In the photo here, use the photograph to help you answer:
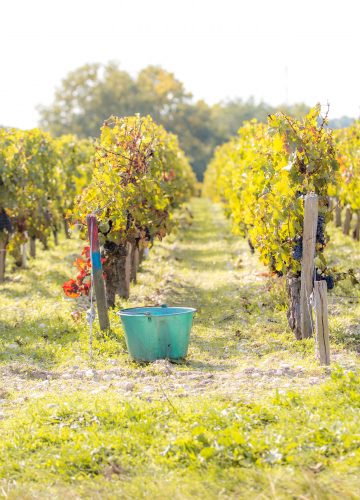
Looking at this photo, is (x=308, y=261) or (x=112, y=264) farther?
(x=112, y=264)

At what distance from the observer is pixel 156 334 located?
813cm

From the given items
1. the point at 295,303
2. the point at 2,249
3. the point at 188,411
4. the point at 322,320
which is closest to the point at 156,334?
the point at 322,320

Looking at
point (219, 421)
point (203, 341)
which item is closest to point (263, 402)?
point (219, 421)

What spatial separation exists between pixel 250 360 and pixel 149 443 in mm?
3141

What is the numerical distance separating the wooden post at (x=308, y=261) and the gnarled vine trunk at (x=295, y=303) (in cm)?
14

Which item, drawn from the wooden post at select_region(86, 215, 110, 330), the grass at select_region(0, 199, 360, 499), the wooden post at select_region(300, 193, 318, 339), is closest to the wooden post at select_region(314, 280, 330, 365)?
the grass at select_region(0, 199, 360, 499)

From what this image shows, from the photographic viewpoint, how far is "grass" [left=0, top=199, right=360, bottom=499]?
4832mm

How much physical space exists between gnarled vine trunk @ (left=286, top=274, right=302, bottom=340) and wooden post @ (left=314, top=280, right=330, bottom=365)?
149cm

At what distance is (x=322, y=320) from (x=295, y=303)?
1603mm

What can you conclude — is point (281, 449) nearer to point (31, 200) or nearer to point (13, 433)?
point (13, 433)

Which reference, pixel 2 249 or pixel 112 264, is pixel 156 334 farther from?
pixel 2 249

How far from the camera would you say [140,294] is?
12711mm

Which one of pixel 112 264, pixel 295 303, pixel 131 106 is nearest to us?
pixel 295 303

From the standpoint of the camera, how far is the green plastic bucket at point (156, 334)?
8117 mm
